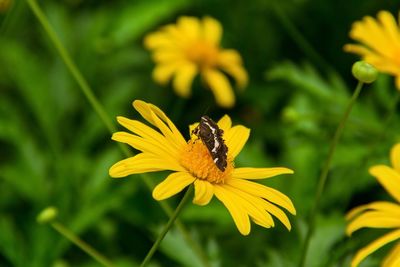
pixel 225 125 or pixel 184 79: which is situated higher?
pixel 184 79

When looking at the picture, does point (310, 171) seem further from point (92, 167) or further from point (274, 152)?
point (92, 167)

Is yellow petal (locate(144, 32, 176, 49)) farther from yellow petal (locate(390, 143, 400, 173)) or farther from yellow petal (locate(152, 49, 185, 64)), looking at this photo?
yellow petal (locate(390, 143, 400, 173))

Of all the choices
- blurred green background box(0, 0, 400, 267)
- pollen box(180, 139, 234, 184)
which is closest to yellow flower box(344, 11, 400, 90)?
blurred green background box(0, 0, 400, 267)

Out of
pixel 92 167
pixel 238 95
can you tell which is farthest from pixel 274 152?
pixel 92 167

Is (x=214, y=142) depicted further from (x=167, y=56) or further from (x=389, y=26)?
(x=167, y=56)

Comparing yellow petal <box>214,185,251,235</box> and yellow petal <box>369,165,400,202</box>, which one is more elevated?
yellow petal <box>369,165,400,202</box>

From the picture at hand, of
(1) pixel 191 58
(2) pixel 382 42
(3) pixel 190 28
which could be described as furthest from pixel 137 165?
(3) pixel 190 28
